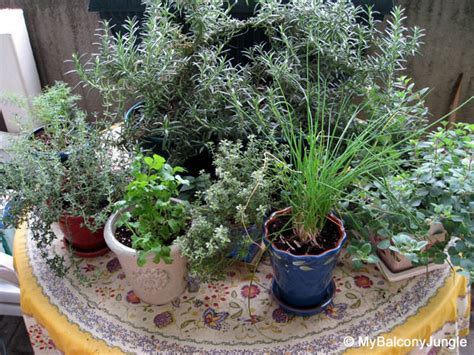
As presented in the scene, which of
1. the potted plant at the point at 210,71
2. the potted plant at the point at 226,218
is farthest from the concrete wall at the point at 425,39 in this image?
the potted plant at the point at 226,218

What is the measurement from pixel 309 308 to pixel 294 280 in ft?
0.31

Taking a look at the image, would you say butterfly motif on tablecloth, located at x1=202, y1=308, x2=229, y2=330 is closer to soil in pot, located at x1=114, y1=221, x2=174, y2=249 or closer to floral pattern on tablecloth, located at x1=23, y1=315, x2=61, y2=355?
soil in pot, located at x1=114, y1=221, x2=174, y2=249

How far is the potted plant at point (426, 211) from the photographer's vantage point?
31.3 inches

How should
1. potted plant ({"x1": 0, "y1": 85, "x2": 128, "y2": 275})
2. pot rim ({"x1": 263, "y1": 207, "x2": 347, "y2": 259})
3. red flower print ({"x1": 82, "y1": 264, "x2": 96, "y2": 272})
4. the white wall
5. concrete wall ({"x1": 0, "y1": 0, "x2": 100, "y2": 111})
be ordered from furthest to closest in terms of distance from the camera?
concrete wall ({"x1": 0, "y1": 0, "x2": 100, "y2": 111})
the white wall
red flower print ({"x1": 82, "y1": 264, "x2": 96, "y2": 272})
potted plant ({"x1": 0, "y1": 85, "x2": 128, "y2": 275})
pot rim ({"x1": 263, "y1": 207, "x2": 347, "y2": 259})

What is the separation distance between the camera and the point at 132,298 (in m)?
0.93

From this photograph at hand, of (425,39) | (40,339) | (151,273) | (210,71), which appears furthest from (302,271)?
(425,39)

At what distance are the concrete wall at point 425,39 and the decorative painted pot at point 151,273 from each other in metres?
1.60

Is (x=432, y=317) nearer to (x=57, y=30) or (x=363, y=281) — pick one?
(x=363, y=281)

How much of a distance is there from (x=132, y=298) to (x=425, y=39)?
67.1 inches

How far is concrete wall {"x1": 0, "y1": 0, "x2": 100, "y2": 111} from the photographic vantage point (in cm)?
216

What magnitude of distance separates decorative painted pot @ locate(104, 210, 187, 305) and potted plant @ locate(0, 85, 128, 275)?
0.07m

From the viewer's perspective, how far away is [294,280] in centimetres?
82

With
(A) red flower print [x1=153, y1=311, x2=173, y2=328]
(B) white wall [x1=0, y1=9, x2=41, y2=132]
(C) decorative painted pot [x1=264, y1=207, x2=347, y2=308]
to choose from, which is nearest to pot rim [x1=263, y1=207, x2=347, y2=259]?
(C) decorative painted pot [x1=264, y1=207, x2=347, y2=308]

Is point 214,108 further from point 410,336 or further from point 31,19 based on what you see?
point 31,19
